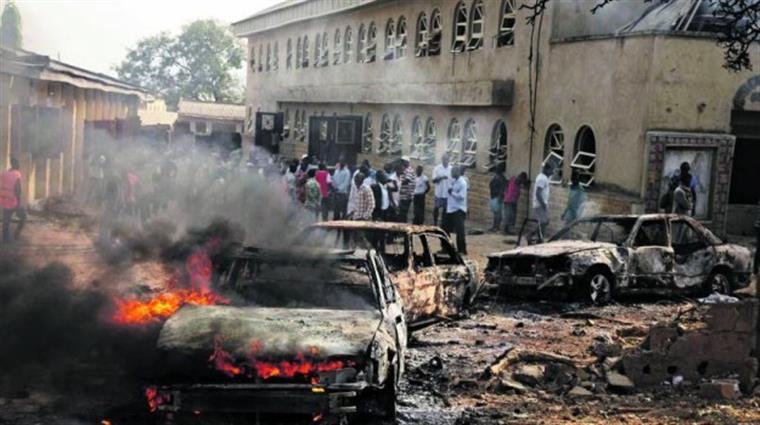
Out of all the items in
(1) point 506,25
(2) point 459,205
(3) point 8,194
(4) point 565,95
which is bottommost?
(3) point 8,194

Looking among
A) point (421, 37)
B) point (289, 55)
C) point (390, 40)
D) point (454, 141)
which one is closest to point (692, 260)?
point (454, 141)

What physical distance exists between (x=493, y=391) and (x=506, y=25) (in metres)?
18.2

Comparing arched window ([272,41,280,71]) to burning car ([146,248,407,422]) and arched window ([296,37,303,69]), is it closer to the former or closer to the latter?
arched window ([296,37,303,69])

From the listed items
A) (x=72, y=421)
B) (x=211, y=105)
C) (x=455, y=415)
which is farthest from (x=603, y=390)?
(x=211, y=105)

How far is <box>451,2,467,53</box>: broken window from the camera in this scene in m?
27.7

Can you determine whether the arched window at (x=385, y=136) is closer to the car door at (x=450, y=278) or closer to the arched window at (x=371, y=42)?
the arched window at (x=371, y=42)

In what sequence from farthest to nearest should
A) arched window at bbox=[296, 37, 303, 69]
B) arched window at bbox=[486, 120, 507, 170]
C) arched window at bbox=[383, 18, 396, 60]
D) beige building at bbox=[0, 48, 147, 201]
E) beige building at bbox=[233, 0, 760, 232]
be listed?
arched window at bbox=[296, 37, 303, 69], arched window at bbox=[383, 18, 396, 60], arched window at bbox=[486, 120, 507, 170], beige building at bbox=[233, 0, 760, 232], beige building at bbox=[0, 48, 147, 201]

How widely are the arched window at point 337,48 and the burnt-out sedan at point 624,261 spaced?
23.0m

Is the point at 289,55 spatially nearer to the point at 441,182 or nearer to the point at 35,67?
the point at 441,182

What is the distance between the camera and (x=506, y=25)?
25406 mm

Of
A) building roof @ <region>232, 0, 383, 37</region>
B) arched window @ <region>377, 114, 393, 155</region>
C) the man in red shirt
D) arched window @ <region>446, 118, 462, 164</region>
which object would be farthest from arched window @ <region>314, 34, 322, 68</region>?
the man in red shirt

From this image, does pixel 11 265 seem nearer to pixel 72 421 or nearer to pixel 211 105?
pixel 72 421

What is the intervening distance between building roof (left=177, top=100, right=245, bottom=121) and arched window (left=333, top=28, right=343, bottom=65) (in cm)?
2440

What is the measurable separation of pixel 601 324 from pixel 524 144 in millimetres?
12353
